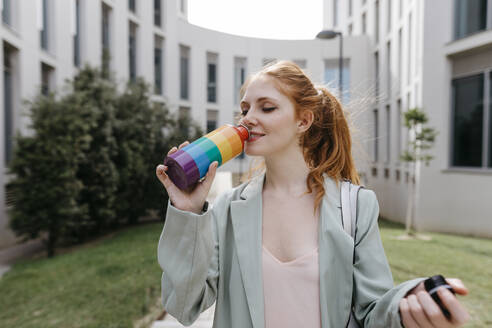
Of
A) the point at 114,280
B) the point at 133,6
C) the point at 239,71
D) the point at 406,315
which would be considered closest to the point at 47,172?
the point at 114,280

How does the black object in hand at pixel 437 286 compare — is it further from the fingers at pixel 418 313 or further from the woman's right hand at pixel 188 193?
the woman's right hand at pixel 188 193

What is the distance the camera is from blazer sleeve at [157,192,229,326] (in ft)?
4.45

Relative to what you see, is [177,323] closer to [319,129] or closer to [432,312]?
[319,129]

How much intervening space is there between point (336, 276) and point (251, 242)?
1.26 feet

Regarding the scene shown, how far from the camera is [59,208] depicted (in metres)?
8.52

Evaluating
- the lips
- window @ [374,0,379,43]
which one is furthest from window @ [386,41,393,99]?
the lips

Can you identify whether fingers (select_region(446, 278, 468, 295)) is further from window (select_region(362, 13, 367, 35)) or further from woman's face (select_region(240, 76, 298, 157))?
window (select_region(362, 13, 367, 35))

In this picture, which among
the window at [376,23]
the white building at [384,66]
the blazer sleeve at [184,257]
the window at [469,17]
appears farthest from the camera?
the window at [376,23]

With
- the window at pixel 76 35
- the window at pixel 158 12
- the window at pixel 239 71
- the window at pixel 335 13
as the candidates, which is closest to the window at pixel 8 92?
the window at pixel 76 35

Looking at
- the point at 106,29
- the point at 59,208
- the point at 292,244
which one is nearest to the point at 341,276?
the point at 292,244

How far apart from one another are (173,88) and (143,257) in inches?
549

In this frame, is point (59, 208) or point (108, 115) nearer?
point (59, 208)

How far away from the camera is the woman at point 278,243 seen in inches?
54.6

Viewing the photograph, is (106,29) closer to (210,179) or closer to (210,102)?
(210,102)
